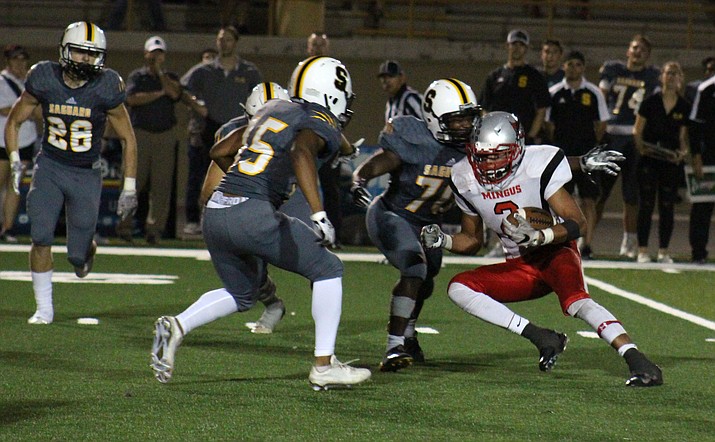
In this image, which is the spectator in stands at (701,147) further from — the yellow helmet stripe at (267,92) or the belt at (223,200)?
the belt at (223,200)

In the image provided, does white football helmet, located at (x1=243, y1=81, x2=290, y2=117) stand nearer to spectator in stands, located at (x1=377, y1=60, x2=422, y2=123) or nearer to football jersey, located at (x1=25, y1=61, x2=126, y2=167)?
football jersey, located at (x1=25, y1=61, x2=126, y2=167)

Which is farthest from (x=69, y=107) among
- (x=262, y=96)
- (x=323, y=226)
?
(x=323, y=226)

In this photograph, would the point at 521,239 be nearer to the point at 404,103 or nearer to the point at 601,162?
the point at 601,162

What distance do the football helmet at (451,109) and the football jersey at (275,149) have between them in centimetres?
86

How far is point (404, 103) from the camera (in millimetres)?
10281

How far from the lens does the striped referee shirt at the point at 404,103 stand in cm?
1022

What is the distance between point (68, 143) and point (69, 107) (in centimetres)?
20

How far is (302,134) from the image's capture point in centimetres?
482

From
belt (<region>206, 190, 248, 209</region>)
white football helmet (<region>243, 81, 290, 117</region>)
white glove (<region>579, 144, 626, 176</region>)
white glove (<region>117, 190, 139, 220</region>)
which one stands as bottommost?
white glove (<region>117, 190, 139, 220</region>)

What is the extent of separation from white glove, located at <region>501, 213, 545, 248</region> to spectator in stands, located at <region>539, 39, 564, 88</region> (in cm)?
600

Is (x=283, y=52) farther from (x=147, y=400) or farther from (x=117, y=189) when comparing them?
(x=147, y=400)

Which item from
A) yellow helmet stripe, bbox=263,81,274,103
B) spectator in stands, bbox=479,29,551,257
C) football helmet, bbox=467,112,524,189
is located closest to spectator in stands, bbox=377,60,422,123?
spectator in stands, bbox=479,29,551,257

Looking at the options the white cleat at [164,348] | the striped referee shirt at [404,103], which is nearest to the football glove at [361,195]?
the white cleat at [164,348]

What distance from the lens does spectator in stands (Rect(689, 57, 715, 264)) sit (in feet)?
34.3
